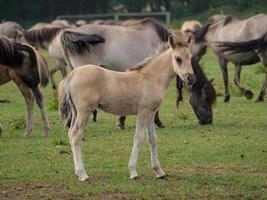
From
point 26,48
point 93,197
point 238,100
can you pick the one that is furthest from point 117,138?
point 238,100

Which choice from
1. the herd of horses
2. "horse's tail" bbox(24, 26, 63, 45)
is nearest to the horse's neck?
the herd of horses

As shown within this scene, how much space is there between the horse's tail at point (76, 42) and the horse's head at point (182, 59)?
5451 millimetres

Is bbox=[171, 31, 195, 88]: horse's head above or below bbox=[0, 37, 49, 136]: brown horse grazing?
above

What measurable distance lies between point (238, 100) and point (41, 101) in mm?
7185

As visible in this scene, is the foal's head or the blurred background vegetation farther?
the blurred background vegetation

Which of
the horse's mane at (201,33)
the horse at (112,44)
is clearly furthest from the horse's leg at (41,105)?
the horse's mane at (201,33)

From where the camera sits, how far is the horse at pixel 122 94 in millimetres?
9797

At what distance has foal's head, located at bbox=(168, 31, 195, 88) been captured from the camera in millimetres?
9883

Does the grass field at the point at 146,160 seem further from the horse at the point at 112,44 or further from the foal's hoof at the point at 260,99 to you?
the foal's hoof at the point at 260,99

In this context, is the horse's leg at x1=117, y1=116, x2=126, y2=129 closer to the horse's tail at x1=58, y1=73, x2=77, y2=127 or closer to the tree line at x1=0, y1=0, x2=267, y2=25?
the horse's tail at x1=58, y1=73, x2=77, y2=127

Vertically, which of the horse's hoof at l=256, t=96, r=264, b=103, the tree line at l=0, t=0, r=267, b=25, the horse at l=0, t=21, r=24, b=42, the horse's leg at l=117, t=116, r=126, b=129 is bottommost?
the tree line at l=0, t=0, r=267, b=25

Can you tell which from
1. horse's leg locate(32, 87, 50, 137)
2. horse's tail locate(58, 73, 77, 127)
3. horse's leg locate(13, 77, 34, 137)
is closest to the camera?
horse's tail locate(58, 73, 77, 127)

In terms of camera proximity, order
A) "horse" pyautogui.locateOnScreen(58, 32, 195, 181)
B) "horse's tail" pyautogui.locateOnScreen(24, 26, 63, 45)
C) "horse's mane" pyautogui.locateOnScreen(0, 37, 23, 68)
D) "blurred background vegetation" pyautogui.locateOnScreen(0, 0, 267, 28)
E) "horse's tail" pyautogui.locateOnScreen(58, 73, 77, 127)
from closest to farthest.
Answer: "horse" pyautogui.locateOnScreen(58, 32, 195, 181)
"horse's tail" pyautogui.locateOnScreen(58, 73, 77, 127)
"horse's mane" pyautogui.locateOnScreen(0, 37, 23, 68)
"horse's tail" pyautogui.locateOnScreen(24, 26, 63, 45)
"blurred background vegetation" pyautogui.locateOnScreen(0, 0, 267, 28)

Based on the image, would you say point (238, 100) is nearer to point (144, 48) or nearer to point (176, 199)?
point (144, 48)
